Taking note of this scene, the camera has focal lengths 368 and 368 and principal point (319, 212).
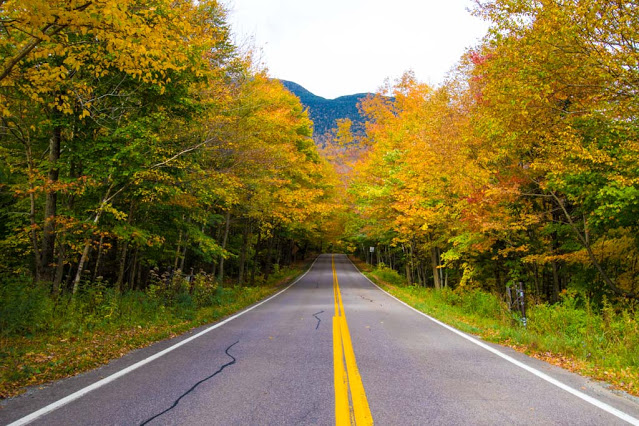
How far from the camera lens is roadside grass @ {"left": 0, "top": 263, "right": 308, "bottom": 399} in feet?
16.4

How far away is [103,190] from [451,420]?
9957mm

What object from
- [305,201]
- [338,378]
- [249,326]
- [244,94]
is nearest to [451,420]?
[338,378]

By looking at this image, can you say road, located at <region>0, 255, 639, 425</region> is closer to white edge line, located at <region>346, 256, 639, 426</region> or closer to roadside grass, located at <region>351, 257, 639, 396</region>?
white edge line, located at <region>346, 256, 639, 426</region>

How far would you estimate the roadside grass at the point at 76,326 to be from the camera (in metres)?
5.00

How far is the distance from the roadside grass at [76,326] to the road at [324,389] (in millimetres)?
441

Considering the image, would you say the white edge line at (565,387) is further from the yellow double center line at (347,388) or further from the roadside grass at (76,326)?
the roadside grass at (76,326)

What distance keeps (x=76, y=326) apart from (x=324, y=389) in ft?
19.0

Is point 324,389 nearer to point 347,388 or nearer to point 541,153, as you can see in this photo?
point 347,388

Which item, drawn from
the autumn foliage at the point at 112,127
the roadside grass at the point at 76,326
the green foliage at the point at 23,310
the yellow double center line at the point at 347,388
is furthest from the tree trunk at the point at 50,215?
the yellow double center line at the point at 347,388

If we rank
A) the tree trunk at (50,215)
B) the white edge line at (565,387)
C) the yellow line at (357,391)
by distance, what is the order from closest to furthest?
the yellow line at (357,391) → the white edge line at (565,387) → the tree trunk at (50,215)

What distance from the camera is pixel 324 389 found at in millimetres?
4289

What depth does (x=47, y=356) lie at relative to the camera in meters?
5.51

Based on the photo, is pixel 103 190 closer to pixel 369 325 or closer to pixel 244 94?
pixel 244 94

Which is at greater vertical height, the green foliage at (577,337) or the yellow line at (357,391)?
the yellow line at (357,391)
